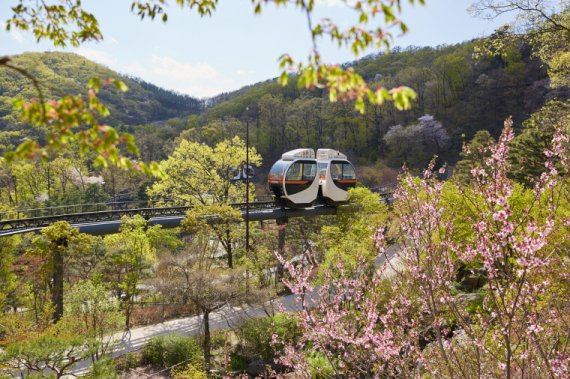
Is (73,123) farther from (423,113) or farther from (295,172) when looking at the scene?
(423,113)

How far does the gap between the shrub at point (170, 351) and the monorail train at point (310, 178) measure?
11.7m

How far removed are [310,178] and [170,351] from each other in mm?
13809

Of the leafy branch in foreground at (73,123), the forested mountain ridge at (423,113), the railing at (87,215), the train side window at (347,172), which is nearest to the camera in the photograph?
the leafy branch in foreground at (73,123)

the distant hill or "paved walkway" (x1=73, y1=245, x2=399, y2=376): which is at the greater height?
the distant hill

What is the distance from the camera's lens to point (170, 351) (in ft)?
47.3

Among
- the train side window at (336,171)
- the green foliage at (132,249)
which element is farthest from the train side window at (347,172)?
the green foliage at (132,249)

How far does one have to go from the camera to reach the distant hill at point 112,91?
350 feet

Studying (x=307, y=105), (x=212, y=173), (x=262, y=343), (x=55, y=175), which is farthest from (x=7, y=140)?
(x=262, y=343)

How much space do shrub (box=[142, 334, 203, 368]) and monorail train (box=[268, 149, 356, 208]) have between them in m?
11.7

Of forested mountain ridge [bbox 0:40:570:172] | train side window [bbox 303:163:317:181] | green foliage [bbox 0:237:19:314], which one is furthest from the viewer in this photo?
forested mountain ridge [bbox 0:40:570:172]

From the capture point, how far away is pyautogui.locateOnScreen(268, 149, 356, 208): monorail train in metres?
24.1

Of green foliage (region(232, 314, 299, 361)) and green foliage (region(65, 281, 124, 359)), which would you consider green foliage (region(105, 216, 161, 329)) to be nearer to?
green foliage (region(65, 281, 124, 359))

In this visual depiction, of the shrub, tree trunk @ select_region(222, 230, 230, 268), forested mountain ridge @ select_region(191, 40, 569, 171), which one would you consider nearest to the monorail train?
tree trunk @ select_region(222, 230, 230, 268)

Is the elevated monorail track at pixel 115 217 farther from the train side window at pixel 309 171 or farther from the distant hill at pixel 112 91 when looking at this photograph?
the distant hill at pixel 112 91
